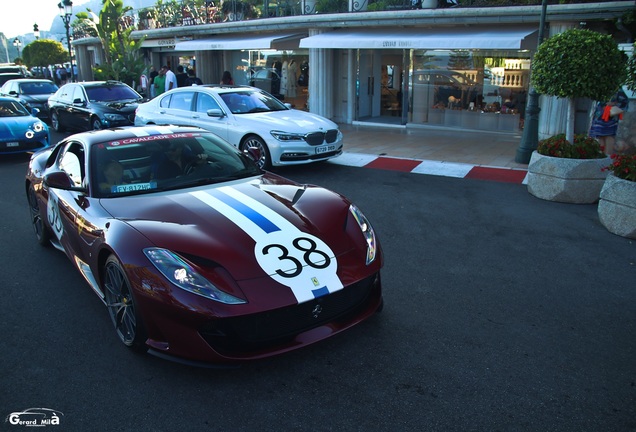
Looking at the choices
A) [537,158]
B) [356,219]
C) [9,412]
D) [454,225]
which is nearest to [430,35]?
[537,158]

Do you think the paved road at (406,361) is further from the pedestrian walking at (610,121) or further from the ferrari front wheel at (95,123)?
the ferrari front wheel at (95,123)

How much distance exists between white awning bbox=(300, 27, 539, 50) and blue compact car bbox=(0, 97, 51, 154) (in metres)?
7.66

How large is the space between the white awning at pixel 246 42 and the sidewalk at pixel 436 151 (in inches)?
137

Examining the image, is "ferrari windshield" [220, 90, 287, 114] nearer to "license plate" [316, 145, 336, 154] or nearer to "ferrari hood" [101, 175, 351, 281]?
"license plate" [316, 145, 336, 154]

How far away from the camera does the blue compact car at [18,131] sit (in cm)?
1171

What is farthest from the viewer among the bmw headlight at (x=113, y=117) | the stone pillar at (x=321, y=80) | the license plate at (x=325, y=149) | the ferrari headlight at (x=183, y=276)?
the stone pillar at (x=321, y=80)

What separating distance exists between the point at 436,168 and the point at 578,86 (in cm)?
327

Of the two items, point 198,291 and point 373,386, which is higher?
point 198,291

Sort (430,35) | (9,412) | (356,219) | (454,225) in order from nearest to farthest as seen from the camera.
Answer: (9,412) → (356,219) → (454,225) → (430,35)

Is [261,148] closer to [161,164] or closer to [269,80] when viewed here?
[161,164]

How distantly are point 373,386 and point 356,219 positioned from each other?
1.34m

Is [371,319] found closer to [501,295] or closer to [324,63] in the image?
[501,295]

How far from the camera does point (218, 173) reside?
16.1 ft

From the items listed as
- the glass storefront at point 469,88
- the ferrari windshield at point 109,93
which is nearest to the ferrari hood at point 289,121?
the ferrari windshield at point 109,93
